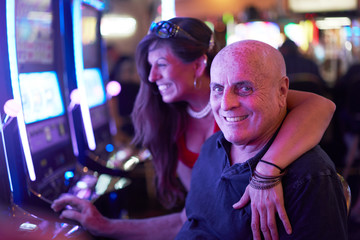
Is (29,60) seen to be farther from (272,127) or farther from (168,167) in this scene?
(272,127)

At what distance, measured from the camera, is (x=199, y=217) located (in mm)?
1479

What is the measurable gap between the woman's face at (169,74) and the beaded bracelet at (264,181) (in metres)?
0.79

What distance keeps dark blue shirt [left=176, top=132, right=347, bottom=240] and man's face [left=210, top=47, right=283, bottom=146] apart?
9 cm

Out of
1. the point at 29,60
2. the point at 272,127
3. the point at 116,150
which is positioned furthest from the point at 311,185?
the point at 116,150

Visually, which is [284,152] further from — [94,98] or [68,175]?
[94,98]

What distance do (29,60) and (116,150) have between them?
1.05 meters

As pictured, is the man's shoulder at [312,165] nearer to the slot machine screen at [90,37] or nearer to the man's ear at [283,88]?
the man's ear at [283,88]

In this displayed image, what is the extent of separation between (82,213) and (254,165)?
2.47ft

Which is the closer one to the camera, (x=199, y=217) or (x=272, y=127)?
(x=272, y=127)

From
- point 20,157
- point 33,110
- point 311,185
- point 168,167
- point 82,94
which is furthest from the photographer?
point 82,94

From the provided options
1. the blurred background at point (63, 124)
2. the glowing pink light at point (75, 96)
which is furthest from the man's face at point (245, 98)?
the glowing pink light at point (75, 96)

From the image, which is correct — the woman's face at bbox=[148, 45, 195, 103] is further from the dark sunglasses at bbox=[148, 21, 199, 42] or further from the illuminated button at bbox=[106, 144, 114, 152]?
the illuminated button at bbox=[106, 144, 114, 152]

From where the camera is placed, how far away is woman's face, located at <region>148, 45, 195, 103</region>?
6.31 ft

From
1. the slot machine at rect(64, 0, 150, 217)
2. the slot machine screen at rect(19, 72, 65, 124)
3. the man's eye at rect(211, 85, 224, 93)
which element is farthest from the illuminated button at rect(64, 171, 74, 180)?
the man's eye at rect(211, 85, 224, 93)
